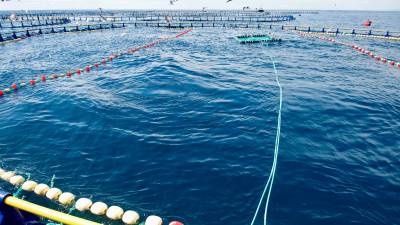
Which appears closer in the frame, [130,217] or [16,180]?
[130,217]

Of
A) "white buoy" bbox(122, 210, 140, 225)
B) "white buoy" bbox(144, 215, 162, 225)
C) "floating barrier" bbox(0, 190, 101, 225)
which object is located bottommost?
"white buoy" bbox(122, 210, 140, 225)

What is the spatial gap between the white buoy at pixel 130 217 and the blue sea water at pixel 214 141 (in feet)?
2.76

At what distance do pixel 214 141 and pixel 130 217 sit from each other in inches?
249

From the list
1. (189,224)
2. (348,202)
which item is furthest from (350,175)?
(189,224)

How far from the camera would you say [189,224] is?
339 inches

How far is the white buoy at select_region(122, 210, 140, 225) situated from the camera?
819cm

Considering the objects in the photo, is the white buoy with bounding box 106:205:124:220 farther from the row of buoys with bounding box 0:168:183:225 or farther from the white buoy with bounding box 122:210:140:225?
the white buoy with bounding box 122:210:140:225

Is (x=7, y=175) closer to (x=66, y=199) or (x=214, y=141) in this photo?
(x=66, y=199)

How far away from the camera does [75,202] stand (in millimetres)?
9297

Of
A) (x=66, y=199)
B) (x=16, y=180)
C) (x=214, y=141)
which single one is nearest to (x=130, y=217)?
(x=66, y=199)

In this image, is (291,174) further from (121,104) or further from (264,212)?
(121,104)

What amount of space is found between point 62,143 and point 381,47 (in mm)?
48404

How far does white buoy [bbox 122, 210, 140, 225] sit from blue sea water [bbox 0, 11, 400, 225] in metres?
0.84

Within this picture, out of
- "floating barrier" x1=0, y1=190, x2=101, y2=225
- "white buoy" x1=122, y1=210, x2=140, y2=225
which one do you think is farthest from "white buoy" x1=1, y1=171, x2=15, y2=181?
"floating barrier" x1=0, y1=190, x2=101, y2=225
